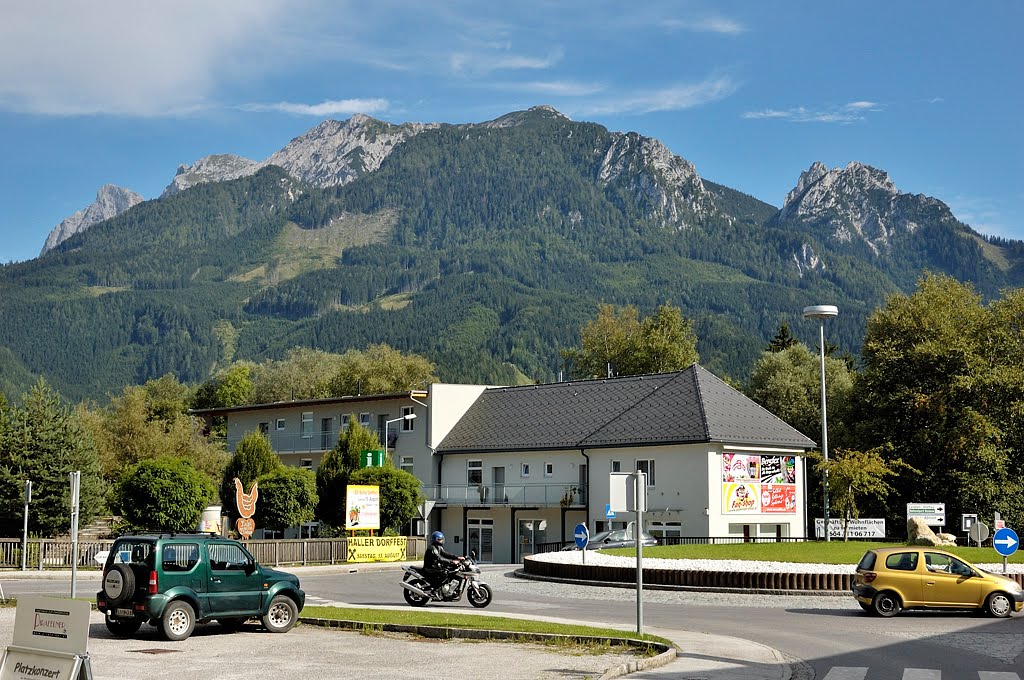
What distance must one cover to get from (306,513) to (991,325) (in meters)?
39.6

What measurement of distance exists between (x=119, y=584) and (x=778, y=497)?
137 ft

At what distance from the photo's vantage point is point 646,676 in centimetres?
1534

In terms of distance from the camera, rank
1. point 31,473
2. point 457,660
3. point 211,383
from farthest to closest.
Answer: point 211,383, point 31,473, point 457,660

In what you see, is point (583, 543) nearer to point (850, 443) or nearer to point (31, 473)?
point (31, 473)

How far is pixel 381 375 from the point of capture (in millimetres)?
103438

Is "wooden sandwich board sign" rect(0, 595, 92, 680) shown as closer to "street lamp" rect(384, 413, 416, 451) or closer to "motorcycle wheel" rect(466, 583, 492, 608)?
"motorcycle wheel" rect(466, 583, 492, 608)

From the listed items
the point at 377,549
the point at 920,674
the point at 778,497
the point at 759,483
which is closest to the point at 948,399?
the point at 778,497

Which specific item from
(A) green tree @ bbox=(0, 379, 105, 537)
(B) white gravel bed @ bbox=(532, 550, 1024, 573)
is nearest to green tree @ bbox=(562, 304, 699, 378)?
(A) green tree @ bbox=(0, 379, 105, 537)

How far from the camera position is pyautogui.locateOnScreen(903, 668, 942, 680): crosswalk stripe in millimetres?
15312

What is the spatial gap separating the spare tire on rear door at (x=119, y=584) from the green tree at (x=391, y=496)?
34.8m

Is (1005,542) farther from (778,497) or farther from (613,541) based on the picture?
(778,497)

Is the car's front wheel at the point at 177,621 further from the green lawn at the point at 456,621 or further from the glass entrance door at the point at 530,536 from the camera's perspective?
the glass entrance door at the point at 530,536

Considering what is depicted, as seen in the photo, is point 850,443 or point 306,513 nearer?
point 306,513

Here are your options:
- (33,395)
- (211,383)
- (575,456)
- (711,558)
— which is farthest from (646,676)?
(211,383)
